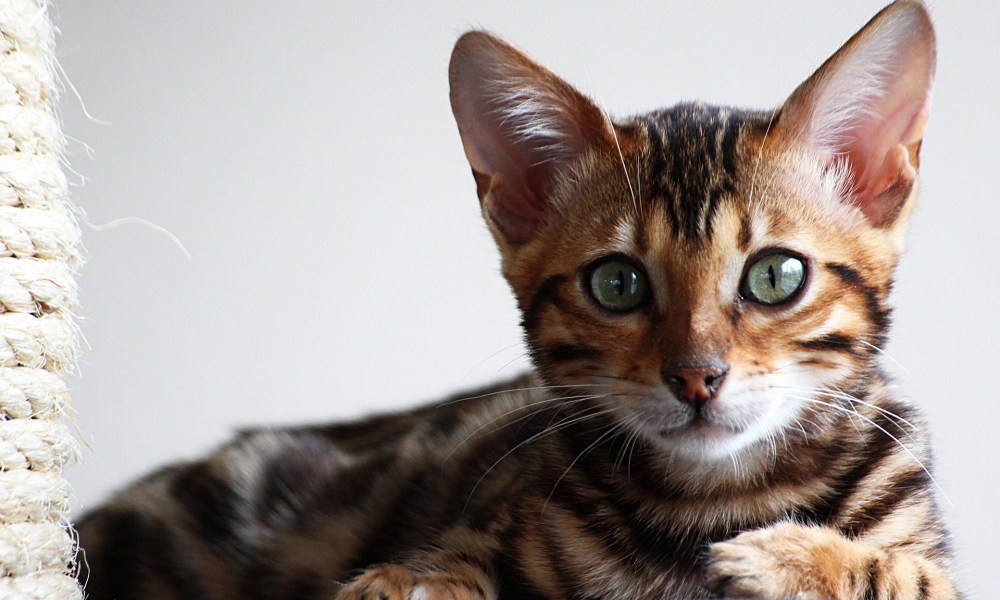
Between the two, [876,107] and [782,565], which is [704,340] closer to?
[782,565]

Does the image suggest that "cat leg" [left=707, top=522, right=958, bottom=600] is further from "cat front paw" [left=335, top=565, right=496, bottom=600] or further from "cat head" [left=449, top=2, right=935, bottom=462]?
"cat front paw" [left=335, top=565, right=496, bottom=600]

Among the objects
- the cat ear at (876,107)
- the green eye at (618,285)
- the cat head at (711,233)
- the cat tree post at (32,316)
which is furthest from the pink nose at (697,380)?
the cat tree post at (32,316)

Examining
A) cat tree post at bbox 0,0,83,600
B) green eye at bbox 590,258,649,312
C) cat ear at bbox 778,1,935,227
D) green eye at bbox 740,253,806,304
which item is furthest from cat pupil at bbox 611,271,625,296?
cat tree post at bbox 0,0,83,600

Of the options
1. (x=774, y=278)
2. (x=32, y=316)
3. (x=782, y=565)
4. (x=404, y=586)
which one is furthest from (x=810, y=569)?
(x=32, y=316)

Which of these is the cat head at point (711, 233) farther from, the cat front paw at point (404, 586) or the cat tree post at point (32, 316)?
the cat tree post at point (32, 316)

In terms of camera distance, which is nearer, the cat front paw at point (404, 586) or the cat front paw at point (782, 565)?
the cat front paw at point (782, 565)

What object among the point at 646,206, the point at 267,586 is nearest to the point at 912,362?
the point at 646,206
